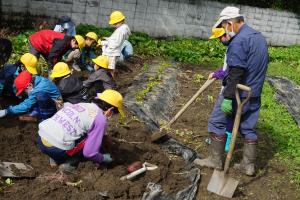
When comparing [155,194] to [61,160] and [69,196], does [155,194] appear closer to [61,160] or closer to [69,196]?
[69,196]

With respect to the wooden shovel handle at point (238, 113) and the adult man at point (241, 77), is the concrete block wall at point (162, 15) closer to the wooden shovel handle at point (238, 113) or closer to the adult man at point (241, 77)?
the adult man at point (241, 77)

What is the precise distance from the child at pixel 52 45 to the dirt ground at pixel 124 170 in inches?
55.9

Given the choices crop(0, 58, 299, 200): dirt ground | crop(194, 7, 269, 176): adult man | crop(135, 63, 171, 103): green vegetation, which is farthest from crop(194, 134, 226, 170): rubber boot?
crop(135, 63, 171, 103): green vegetation

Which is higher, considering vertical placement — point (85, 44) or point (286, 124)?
point (85, 44)

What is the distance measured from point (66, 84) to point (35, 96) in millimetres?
529

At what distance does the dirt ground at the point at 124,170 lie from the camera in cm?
461

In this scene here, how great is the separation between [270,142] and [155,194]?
123 inches

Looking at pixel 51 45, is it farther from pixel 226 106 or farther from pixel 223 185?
pixel 223 185

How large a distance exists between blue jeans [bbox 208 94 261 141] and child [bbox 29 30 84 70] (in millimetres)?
3275

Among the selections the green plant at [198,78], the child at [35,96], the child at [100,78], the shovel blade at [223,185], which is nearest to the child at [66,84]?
the child at [35,96]

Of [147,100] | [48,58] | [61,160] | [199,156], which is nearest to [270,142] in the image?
[199,156]

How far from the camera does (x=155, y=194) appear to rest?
181 inches

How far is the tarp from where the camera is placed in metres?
4.82

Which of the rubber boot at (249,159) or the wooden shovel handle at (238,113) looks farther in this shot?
the rubber boot at (249,159)
